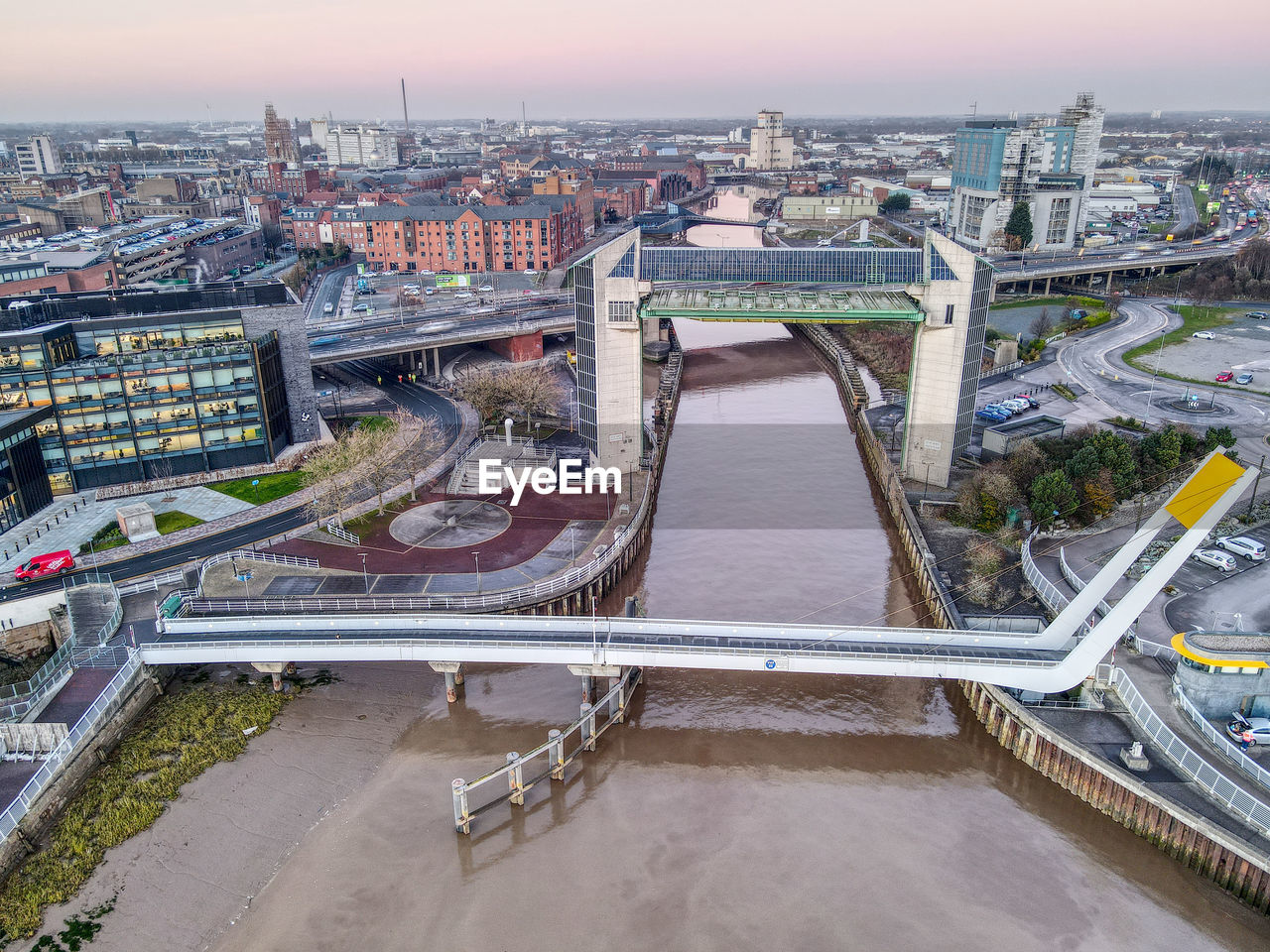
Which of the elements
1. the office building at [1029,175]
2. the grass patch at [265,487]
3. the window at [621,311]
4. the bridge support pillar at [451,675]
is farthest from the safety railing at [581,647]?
the office building at [1029,175]

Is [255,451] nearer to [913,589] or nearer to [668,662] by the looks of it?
[668,662]

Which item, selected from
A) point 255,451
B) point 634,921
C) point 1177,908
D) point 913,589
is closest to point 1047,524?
point 913,589

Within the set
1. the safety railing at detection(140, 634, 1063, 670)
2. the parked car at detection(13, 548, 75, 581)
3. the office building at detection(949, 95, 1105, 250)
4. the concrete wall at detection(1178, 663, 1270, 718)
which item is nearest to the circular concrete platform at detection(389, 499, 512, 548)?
the safety railing at detection(140, 634, 1063, 670)

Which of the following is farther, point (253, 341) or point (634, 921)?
point (253, 341)

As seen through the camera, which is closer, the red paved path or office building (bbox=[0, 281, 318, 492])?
the red paved path

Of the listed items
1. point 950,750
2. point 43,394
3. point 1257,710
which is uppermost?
point 43,394

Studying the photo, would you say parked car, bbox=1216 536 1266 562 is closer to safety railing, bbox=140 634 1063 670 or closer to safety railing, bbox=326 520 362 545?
safety railing, bbox=140 634 1063 670

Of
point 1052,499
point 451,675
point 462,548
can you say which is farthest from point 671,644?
point 1052,499
